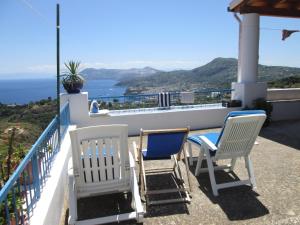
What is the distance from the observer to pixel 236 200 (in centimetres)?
332

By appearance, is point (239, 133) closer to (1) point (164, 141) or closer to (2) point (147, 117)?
(1) point (164, 141)

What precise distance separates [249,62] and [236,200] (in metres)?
5.34

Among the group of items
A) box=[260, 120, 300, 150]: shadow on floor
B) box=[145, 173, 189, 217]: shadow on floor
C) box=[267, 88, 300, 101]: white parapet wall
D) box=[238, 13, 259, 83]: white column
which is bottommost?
box=[145, 173, 189, 217]: shadow on floor

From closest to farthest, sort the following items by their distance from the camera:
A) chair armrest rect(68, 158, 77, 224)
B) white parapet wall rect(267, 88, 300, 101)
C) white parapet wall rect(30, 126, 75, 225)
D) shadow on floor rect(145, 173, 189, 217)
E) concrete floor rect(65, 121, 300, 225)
→ 1. white parapet wall rect(30, 126, 75, 225)
2. chair armrest rect(68, 158, 77, 224)
3. concrete floor rect(65, 121, 300, 225)
4. shadow on floor rect(145, 173, 189, 217)
5. white parapet wall rect(267, 88, 300, 101)

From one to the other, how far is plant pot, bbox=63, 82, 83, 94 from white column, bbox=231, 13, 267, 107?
455 cm

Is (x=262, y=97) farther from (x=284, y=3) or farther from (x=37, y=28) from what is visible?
(x=37, y=28)

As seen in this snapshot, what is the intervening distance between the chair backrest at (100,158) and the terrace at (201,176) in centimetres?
33

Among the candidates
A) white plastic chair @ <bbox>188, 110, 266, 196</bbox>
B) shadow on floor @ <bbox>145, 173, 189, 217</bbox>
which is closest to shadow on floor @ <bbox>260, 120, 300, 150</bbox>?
white plastic chair @ <bbox>188, 110, 266, 196</bbox>

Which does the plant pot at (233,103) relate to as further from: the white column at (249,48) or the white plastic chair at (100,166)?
the white plastic chair at (100,166)

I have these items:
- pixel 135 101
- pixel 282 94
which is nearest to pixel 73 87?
pixel 135 101

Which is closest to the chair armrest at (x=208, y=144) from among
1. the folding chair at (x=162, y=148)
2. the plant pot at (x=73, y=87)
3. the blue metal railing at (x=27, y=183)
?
the folding chair at (x=162, y=148)

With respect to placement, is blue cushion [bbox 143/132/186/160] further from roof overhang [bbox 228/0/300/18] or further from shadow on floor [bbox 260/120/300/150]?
roof overhang [bbox 228/0/300/18]

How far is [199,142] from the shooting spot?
405 centimetres

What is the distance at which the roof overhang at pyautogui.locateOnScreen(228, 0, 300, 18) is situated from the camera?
24.3 ft
